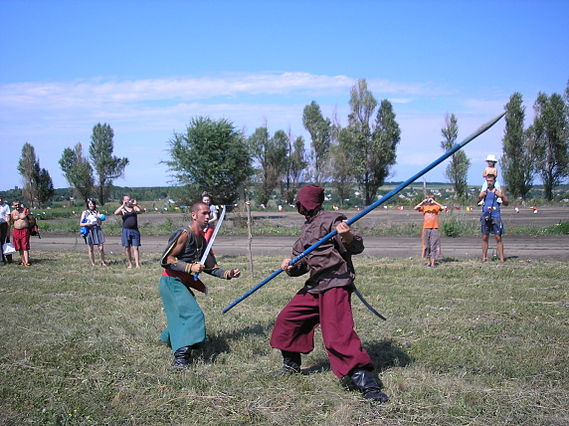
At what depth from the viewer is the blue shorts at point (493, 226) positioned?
12.4 meters

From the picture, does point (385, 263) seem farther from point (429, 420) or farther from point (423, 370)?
point (429, 420)

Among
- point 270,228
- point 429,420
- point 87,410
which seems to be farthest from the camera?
point 270,228

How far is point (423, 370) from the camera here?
5.68 metres

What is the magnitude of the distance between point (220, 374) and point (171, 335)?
76 cm

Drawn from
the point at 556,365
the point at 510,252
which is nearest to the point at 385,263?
the point at 510,252

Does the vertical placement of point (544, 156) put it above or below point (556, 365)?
above

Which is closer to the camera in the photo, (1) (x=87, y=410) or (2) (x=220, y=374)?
(1) (x=87, y=410)

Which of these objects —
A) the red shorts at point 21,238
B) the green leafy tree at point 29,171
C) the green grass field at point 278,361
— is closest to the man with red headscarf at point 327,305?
the green grass field at point 278,361

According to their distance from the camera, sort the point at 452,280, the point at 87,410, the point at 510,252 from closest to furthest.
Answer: the point at 87,410 < the point at 452,280 < the point at 510,252

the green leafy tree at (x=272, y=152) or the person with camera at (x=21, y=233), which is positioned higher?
the green leafy tree at (x=272, y=152)

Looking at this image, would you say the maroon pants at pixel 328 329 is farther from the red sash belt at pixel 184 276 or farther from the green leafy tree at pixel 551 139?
the green leafy tree at pixel 551 139

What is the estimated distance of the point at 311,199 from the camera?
5305mm

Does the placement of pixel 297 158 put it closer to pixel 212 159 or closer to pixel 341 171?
pixel 341 171

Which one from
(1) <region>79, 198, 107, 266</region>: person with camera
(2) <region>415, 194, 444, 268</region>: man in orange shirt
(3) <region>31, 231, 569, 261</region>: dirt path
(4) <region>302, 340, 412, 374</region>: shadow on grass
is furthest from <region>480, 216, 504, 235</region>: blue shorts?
(1) <region>79, 198, 107, 266</region>: person with camera
